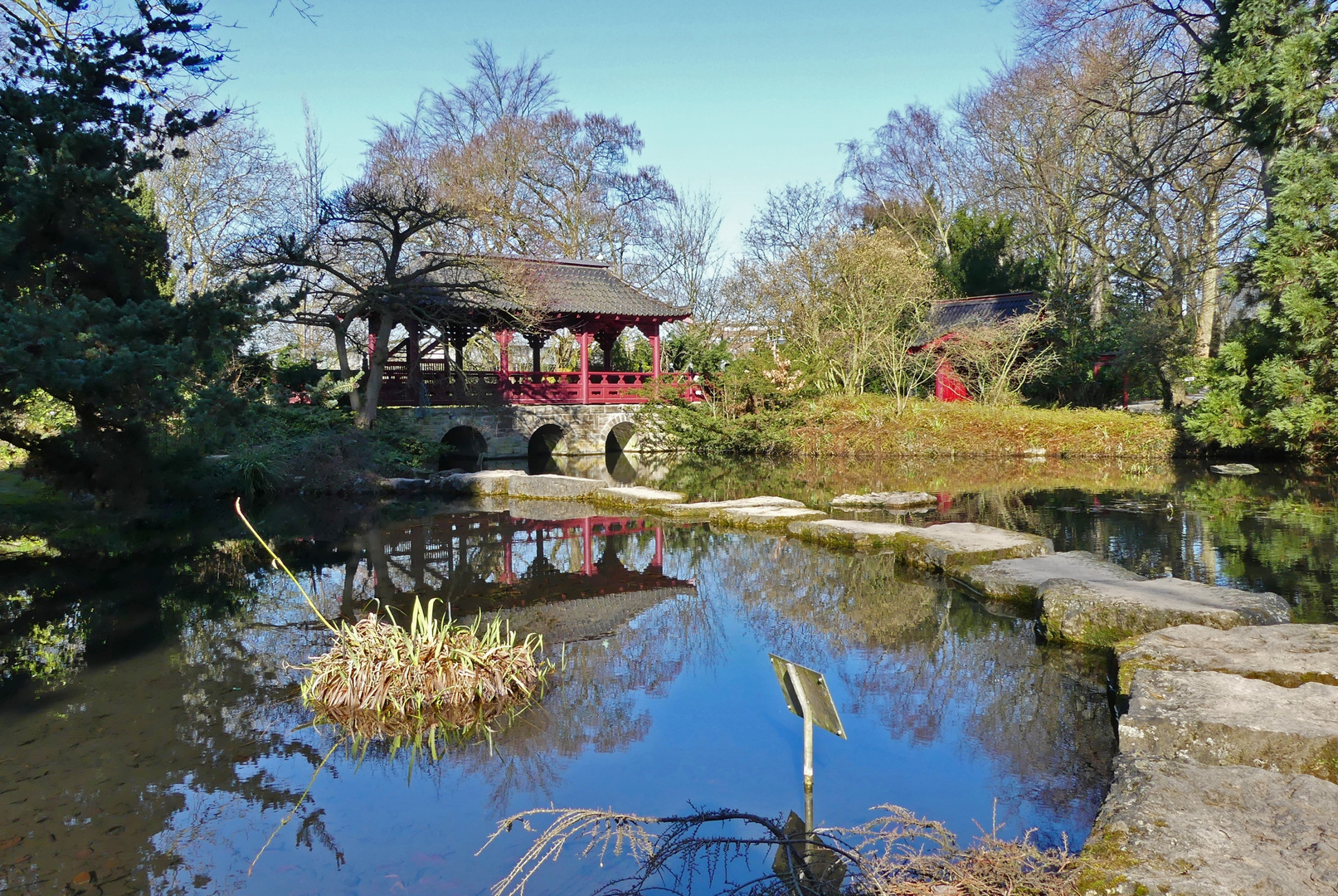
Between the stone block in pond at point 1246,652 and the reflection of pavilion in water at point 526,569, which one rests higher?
the stone block in pond at point 1246,652

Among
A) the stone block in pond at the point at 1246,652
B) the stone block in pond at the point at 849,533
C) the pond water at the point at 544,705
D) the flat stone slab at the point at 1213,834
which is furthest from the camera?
the stone block in pond at the point at 849,533

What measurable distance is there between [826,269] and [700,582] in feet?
46.5

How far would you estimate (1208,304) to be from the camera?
1861 cm

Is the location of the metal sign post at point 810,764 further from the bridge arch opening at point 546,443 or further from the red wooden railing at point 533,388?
the red wooden railing at point 533,388

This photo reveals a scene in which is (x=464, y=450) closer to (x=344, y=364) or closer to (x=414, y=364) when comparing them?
(x=414, y=364)

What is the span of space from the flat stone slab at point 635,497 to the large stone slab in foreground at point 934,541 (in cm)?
245

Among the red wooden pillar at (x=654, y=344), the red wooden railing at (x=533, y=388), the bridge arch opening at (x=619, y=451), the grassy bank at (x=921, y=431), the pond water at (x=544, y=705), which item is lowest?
the pond water at (x=544, y=705)

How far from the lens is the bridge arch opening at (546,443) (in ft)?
66.9

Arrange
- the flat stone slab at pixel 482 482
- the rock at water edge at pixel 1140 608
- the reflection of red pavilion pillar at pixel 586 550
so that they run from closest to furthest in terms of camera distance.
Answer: the rock at water edge at pixel 1140 608, the reflection of red pavilion pillar at pixel 586 550, the flat stone slab at pixel 482 482

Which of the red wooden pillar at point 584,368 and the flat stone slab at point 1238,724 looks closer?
the flat stone slab at point 1238,724

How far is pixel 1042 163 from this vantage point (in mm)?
24703

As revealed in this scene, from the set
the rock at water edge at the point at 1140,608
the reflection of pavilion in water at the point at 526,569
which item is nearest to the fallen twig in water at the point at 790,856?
the rock at water edge at the point at 1140,608

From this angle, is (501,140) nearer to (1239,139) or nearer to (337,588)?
(1239,139)

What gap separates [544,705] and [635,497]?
22.6 ft
